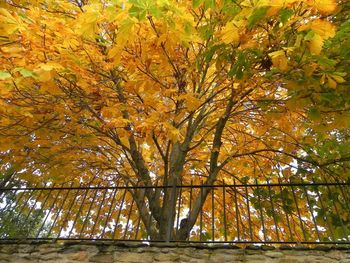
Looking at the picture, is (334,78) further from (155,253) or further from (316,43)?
(155,253)

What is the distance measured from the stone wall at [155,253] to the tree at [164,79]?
0.55 m

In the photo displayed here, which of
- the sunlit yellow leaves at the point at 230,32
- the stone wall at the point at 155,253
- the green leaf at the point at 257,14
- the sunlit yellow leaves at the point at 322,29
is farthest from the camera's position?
the stone wall at the point at 155,253

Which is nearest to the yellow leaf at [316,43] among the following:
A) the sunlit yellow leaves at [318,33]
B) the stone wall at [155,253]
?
the sunlit yellow leaves at [318,33]

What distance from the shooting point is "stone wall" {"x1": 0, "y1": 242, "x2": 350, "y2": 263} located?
12.8ft

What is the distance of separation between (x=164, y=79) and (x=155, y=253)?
249cm

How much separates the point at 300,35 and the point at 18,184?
7.33 m

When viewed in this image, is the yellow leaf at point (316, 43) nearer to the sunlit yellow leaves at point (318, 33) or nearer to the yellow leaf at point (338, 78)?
the sunlit yellow leaves at point (318, 33)

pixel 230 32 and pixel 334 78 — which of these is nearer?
pixel 230 32

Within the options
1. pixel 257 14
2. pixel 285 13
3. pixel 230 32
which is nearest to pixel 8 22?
pixel 230 32

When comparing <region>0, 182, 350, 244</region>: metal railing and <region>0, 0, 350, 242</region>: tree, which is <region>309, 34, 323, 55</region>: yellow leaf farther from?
<region>0, 182, 350, 244</region>: metal railing

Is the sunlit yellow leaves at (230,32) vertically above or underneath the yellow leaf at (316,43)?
above

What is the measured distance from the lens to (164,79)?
4785mm

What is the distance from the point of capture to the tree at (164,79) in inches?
109

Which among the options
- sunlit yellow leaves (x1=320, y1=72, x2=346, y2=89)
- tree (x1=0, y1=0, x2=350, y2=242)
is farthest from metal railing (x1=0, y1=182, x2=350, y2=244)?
sunlit yellow leaves (x1=320, y1=72, x2=346, y2=89)
